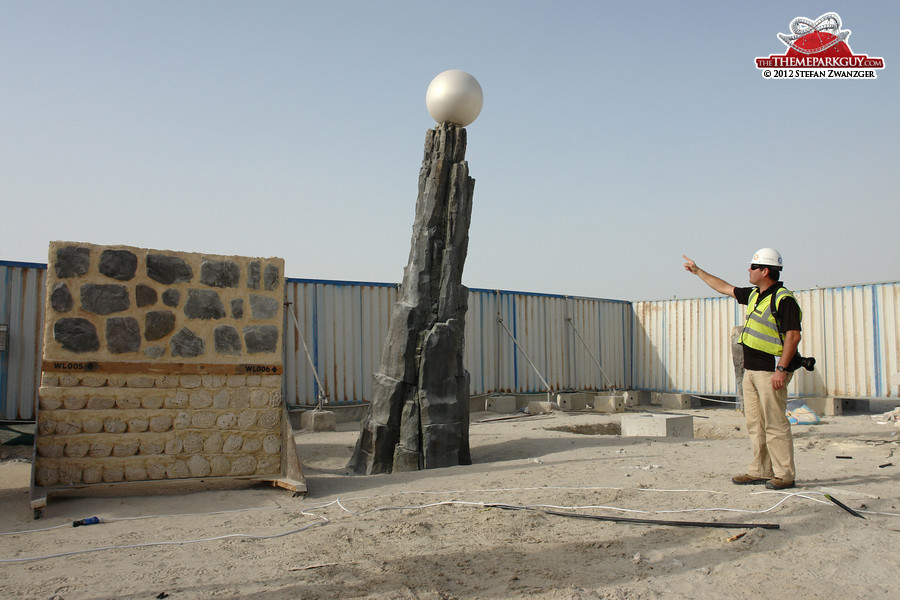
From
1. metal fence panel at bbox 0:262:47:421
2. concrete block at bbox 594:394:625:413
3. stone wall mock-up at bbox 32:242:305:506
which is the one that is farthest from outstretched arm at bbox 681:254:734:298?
concrete block at bbox 594:394:625:413

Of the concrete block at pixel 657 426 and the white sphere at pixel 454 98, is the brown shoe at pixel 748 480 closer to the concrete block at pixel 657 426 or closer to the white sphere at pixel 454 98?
the concrete block at pixel 657 426

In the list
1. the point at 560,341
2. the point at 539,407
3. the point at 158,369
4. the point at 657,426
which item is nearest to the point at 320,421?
the point at 539,407

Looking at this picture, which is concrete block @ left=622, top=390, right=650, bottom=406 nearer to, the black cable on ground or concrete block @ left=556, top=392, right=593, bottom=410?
concrete block @ left=556, top=392, right=593, bottom=410

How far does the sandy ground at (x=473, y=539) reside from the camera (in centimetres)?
305

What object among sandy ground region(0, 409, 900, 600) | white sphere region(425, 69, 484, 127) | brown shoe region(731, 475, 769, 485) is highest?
white sphere region(425, 69, 484, 127)

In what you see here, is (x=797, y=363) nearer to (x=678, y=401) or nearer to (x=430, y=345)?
(x=430, y=345)

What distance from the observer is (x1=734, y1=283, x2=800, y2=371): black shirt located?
194 inches

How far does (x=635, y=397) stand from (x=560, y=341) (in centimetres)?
277

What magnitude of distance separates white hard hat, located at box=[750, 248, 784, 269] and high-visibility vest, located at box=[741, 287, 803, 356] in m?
0.21

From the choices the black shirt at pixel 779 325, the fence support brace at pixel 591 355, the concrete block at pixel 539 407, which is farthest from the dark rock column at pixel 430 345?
the fence support brace at pixel 591 355

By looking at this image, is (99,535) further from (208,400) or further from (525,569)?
(525,569)

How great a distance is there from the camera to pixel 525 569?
3.27m

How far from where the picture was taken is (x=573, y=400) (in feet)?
51.1

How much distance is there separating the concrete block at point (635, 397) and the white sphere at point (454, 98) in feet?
32.9
